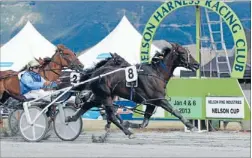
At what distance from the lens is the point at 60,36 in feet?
125

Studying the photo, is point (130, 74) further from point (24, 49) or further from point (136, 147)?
point (24, 49)

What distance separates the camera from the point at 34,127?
14.1 meters

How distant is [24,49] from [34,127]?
663 inches

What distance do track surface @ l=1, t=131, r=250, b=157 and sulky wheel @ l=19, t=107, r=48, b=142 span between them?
0.20m

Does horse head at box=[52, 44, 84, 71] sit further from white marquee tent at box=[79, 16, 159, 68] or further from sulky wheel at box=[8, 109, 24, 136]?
white marquee tent at box=[79, 16, 159, 68]

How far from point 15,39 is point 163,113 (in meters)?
14.3

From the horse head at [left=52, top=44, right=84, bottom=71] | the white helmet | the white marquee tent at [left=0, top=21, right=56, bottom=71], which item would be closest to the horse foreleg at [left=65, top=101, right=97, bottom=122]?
the white helmet

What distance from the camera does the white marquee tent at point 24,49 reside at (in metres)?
30.2

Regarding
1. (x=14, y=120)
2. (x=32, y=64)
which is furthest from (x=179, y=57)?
(x=14, y=120)

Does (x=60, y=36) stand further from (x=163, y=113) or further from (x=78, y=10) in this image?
(x=163, y=113)

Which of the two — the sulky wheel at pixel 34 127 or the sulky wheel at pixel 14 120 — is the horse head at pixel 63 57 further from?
the sulky wheel at pixel 34 127

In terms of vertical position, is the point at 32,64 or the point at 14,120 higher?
the point at 32,64

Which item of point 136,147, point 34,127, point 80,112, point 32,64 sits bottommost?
Answer: point 136,147

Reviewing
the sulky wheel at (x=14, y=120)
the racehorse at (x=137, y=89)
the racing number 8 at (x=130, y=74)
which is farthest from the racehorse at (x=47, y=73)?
the racing number 8 at (x=130, y=74)
